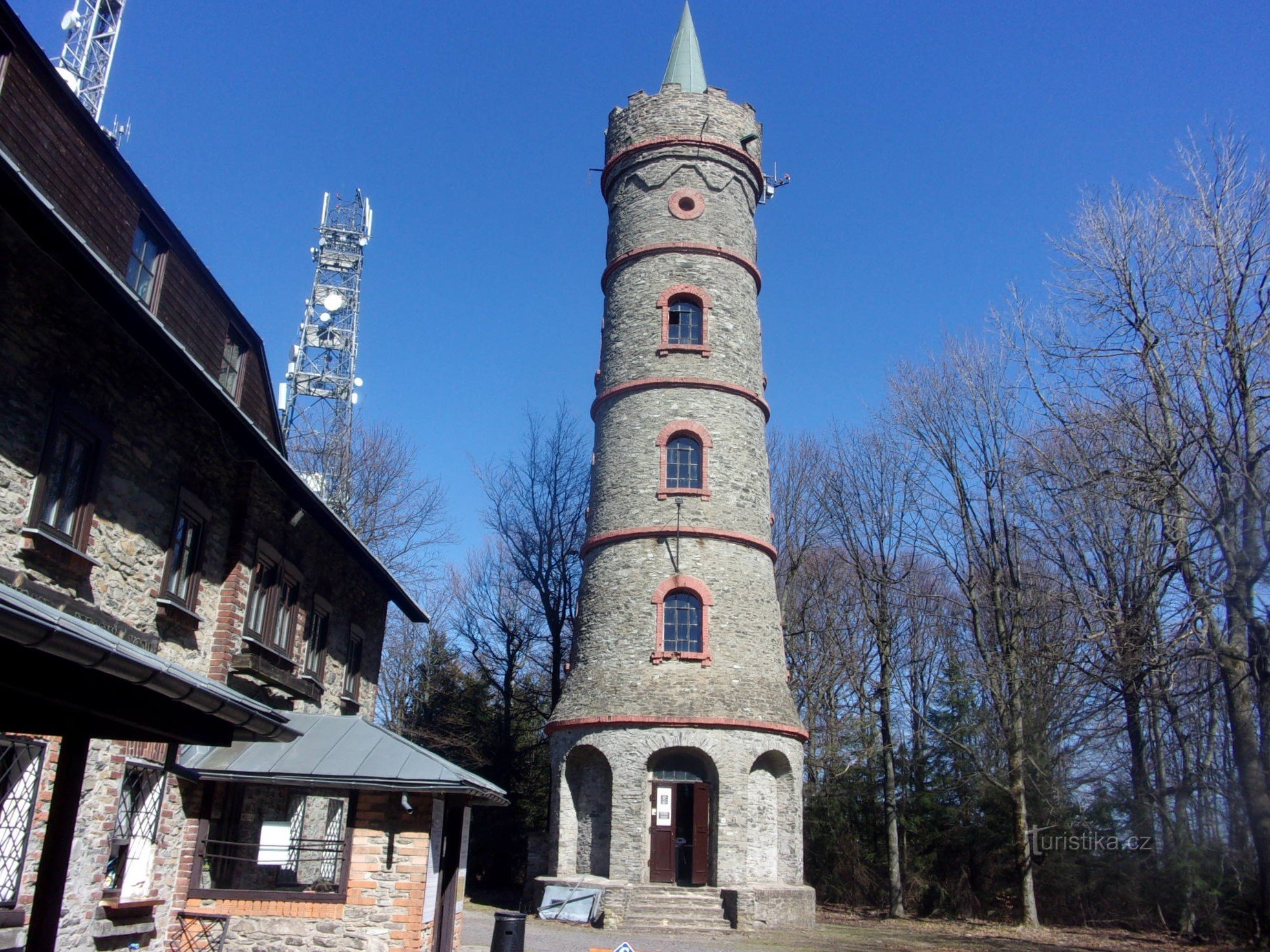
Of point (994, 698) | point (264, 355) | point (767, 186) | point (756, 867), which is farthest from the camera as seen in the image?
point (767, 186)

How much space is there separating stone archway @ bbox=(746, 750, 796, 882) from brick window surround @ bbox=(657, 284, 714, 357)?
8.46 m

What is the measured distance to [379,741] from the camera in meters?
10.8

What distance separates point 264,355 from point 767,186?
1503 centimetres

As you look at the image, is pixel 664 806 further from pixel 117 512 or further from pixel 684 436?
pixel 117 512

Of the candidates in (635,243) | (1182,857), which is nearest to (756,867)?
(1182,857)

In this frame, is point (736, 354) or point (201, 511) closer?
point (201, 511)

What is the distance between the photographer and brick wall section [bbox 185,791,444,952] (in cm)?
979

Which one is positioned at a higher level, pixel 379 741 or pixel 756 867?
pixel 379 741

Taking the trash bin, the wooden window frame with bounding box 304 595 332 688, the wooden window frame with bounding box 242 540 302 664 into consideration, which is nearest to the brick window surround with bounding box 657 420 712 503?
the wooden window frame with bounding box 304 595 332 688

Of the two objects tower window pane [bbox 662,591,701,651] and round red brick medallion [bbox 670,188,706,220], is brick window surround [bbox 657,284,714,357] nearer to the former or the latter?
round red brick medallion [bbox 670,188,706,220]

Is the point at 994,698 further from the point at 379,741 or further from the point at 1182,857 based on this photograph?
the point at 379,741

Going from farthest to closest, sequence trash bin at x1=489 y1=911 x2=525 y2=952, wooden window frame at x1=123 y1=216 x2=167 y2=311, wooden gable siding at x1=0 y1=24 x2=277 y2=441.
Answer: trash bin at x1=489 y1=911 x2=525 y2=952
wooden window frame at x1=123 y1=216 x2=167 y2=311
wooden gable siding at x1=0 y1=24 x2=277 y2=441

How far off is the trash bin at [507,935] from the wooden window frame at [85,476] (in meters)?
5.93

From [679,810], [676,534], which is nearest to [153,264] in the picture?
[676,534]
